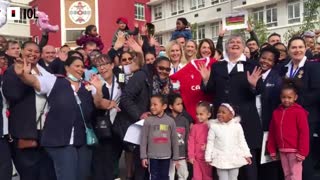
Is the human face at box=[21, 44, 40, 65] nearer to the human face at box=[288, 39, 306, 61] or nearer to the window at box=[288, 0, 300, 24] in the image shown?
the human face at box=[288, 39, 306, 61]

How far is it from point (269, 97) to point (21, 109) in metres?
3.31

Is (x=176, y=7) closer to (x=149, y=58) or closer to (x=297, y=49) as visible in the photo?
(x=149, y=58)

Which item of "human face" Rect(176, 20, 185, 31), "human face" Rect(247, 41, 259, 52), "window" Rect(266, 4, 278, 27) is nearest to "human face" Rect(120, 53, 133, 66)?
"human face" Rect(247, 41, 259, 52)

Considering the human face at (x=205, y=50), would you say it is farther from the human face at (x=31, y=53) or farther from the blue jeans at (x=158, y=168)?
the human face at (x=31, y=53)

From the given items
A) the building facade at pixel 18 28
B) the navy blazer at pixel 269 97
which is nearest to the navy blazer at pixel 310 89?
the navy blazer at pixel 269 97

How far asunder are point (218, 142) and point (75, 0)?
43.8m

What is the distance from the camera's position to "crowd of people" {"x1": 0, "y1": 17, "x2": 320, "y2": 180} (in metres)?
5.46

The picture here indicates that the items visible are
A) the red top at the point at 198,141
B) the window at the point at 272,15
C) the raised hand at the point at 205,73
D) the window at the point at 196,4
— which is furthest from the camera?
the window at the point at 196,4

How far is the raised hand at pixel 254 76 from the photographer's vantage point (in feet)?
19.3

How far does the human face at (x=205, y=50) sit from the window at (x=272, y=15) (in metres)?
33.0

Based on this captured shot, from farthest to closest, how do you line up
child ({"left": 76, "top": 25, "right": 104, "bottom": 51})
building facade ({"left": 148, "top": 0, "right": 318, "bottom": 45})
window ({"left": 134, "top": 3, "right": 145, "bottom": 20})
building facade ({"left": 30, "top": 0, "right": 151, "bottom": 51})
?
window ({"left": 134, "top": 3, "right": 145, "bottom": 20}) < building facade ({"left": 30, "top": 0, "right": 151, "bottom": 51}) < building facade ({"left": 148, "top": 0, "right": 318, "bottom": 45}) < child ({"left": 76, "top": 25, "right": 104, "bottom": 51})

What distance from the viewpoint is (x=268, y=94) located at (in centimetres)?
619

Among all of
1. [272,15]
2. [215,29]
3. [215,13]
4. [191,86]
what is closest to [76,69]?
[191,86]

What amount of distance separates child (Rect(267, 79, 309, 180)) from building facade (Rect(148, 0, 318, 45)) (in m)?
30.6
